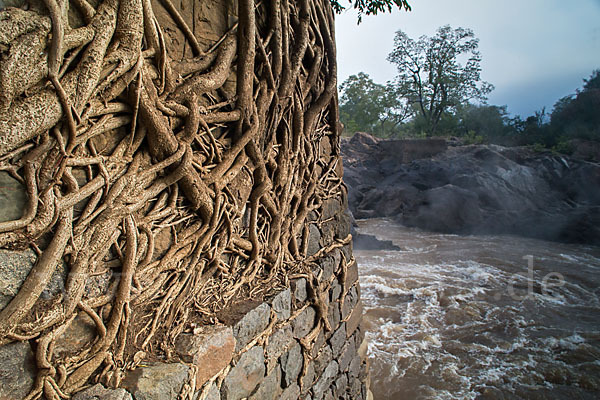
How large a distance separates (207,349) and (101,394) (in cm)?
38

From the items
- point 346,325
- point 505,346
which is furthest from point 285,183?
point 505,346

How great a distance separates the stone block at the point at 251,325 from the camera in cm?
148

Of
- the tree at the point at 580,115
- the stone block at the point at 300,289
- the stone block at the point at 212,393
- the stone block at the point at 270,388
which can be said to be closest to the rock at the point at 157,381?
the stone block at the point at 212,393

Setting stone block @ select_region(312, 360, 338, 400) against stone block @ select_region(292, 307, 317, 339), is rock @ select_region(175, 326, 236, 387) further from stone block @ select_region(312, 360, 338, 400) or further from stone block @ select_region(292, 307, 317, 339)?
stone block @ select_region(312, 360, 338, 400)

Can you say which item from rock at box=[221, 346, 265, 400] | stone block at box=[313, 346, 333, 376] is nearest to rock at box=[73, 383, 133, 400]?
rock at box=[221, 346, 265, 400]

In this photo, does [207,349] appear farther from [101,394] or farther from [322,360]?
[322,360]

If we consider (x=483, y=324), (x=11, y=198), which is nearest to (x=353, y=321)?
(x=11, y=198)

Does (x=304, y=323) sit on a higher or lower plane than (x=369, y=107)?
lower

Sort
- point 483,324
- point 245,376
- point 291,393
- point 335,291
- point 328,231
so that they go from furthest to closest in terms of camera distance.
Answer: point 483,324 → point 328,231 → point 335,291 → point 291,393 → point 245,376

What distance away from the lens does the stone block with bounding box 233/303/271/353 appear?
148 centimetres

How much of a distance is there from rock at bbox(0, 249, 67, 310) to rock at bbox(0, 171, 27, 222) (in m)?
0.10

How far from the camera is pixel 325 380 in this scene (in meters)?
2.18

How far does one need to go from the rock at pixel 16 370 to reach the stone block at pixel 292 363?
1142 millimetres

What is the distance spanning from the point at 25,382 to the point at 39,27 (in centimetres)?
101
